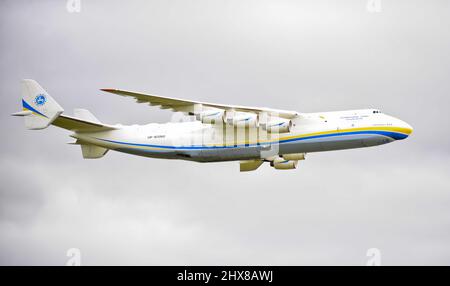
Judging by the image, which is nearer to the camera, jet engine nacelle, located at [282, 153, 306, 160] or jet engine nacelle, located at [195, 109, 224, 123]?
jet engine nacelle, located at [195, 109, 224, 123]

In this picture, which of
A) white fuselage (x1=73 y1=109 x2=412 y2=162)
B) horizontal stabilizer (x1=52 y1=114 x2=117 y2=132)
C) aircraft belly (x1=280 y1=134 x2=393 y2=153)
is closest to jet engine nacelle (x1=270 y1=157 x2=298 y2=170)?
white fuselage (x1=73 y1=109 x2=412 y2=162)

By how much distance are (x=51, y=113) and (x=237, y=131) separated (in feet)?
22.2

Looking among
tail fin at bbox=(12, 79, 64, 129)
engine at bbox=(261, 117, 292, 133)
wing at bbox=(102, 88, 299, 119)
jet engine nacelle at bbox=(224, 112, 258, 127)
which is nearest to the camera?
engine at bbox=(261, 117, 292, 133)

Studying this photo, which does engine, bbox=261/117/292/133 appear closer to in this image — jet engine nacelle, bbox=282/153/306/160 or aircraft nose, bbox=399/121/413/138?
jet engine nacelle, bbox=282/153/306/160

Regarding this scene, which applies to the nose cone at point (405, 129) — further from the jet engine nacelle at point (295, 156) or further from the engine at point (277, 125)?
the jet engine nacelle at point (295, 156)

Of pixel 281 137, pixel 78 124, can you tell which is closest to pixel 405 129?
pixel 281 137

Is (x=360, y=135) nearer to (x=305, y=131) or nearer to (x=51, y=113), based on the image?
(x=305, y=131)

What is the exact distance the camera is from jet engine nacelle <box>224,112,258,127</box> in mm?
46562

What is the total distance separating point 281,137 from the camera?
4659 centimetres

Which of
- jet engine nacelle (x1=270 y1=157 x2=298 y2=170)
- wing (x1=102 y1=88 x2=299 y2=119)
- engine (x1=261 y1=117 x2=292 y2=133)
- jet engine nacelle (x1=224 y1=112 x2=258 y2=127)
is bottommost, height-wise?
jet engine nacelle (x1=270 y1=157 x2=298 y2=170)

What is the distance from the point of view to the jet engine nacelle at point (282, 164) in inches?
1957

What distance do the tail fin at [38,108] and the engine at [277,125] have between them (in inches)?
294

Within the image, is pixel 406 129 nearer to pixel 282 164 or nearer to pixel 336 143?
pixel 336 143

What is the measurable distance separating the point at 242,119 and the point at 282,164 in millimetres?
3928
